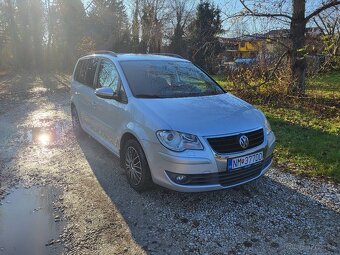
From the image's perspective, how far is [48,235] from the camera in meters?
3.79

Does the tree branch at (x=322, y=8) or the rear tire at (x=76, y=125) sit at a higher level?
the tree branch at (x=322, y=8)

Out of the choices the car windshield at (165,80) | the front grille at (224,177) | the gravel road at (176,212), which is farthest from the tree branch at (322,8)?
the front grille at (224,177)

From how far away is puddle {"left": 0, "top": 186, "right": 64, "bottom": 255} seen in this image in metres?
3.59

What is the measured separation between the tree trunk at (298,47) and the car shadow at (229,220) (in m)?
6.86

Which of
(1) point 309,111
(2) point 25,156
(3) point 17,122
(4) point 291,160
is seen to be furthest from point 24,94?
(4) point 291,160

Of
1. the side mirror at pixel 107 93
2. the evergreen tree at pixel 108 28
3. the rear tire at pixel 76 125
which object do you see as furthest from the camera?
the evergreen tree at pixel 108 28

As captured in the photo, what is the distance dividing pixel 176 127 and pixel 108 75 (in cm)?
211

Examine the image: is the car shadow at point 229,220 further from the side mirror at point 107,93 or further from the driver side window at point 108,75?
the driver side window at point 108,75

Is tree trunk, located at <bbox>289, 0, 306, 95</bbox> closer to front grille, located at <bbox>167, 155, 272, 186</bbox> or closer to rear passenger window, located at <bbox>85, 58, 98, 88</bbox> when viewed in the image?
rear passenger window, located at <bbox>85, 58, 98, 88</bbox>

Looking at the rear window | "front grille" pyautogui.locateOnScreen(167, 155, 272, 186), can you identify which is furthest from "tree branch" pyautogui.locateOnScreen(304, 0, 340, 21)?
"front grille" pyautogui.locateOnScreen(167, 155, 272, 186)

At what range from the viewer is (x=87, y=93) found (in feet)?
20.9

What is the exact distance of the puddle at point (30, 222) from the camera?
11.8 ft

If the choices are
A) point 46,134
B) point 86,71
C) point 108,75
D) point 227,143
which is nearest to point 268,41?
point 86,71

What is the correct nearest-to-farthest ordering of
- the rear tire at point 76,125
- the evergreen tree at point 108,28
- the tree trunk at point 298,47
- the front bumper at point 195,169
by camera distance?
the front bumper at point 195,169
the rear tire at point 76,125
the tree trunk at point 298,47
the evergreen tree at point 108,28
